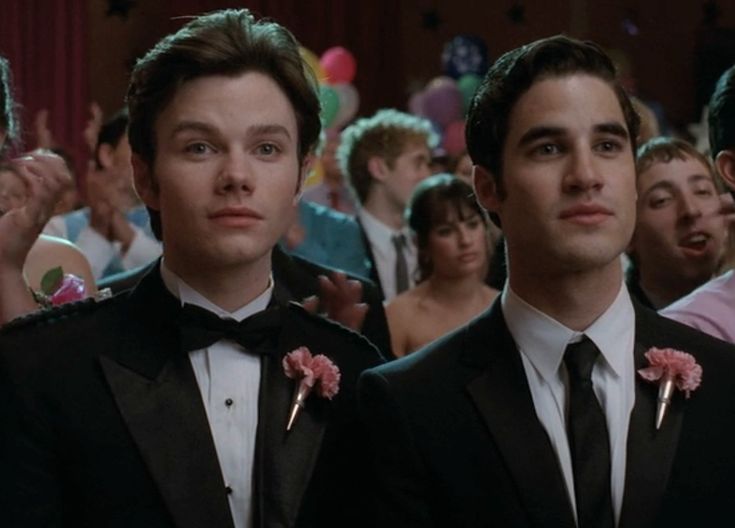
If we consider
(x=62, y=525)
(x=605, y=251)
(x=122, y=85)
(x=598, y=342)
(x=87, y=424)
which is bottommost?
(x=122, y=85)

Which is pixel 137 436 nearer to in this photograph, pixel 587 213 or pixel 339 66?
pixel 587 213

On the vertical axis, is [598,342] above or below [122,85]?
above

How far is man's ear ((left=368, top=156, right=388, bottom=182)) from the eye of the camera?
19.6ft

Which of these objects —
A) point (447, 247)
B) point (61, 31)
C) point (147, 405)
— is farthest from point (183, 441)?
point (61, 31)

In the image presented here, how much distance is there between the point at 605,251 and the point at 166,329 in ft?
2.12

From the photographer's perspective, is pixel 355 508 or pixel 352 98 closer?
pixel 355 508

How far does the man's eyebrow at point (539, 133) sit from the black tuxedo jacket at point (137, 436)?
465 mm

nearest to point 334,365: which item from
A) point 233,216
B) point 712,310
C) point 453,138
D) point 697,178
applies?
point 233,216

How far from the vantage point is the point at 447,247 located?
4852 millimetres

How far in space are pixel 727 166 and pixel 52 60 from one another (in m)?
6.09

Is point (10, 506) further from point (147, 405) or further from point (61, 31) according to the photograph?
point (61, 31)

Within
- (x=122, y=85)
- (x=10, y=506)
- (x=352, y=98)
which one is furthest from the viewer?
(x=122, y=85)

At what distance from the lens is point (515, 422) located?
A: 85.0 inches

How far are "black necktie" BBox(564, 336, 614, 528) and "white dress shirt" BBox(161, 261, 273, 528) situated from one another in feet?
1.48
